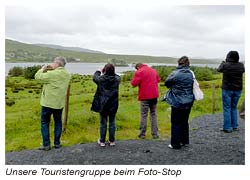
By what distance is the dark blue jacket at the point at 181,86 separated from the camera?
8438mm

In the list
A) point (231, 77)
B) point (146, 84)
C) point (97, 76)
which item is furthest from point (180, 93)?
point (231, 77)

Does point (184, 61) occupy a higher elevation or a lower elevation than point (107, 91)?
higher

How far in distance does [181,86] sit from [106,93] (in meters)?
1.68

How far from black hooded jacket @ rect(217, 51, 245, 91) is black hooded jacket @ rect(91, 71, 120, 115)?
3.30 m

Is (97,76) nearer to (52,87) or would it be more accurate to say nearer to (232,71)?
(52,87)

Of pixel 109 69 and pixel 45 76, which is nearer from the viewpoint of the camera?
pixel 45 76

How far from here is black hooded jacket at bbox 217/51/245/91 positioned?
10.4m

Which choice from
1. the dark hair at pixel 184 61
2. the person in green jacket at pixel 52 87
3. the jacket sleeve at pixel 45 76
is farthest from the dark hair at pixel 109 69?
the dark hair at pixel 184 61

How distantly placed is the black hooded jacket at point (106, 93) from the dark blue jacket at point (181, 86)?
1.19 meters

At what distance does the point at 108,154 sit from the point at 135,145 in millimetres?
1093

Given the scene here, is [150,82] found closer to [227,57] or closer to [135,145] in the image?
[135,145]

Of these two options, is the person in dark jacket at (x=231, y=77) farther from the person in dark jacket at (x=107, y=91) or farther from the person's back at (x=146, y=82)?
the person in dark jacket at (x=107, y=91)

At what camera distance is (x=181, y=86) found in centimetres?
848

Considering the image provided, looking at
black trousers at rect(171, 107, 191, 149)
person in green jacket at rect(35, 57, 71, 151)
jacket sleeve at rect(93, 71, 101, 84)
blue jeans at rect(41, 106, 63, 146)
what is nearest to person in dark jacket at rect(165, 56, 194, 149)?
black trousers at rect(171, 107, 191, 149)
